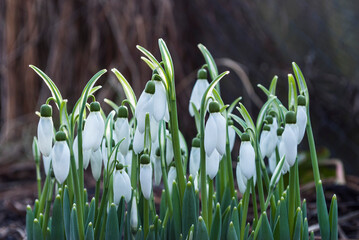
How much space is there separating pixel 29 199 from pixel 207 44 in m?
1.59

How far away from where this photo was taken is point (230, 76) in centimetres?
359

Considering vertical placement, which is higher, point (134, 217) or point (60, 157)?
point (60, 157)

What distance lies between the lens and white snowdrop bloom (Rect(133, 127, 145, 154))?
1.14 metres

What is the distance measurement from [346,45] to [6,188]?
7.89 ft

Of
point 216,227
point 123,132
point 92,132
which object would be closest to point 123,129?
point 123,132

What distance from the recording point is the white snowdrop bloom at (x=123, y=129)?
46.6 inches

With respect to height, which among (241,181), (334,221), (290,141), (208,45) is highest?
(208,45)

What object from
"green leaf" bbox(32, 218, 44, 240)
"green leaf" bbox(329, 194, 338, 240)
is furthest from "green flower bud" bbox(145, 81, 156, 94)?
"green leaf" bbox(329, 194, 338, 240)

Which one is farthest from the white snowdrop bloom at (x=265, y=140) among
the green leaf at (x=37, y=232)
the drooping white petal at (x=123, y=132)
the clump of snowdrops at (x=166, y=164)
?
the green leaf at (x=37, y=232)

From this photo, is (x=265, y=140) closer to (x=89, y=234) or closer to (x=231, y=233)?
(x=231, y=233)

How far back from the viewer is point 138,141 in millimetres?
1138

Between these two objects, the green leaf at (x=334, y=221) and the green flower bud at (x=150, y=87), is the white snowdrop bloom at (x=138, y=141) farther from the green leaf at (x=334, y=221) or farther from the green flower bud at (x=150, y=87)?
the green leaf at (x=334, y=221)

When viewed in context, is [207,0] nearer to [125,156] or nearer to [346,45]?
[346,45]

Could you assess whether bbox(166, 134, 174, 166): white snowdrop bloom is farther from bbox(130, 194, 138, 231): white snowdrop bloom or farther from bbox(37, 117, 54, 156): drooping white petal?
bbox(37, 117, 54, 156): drooping white petal
